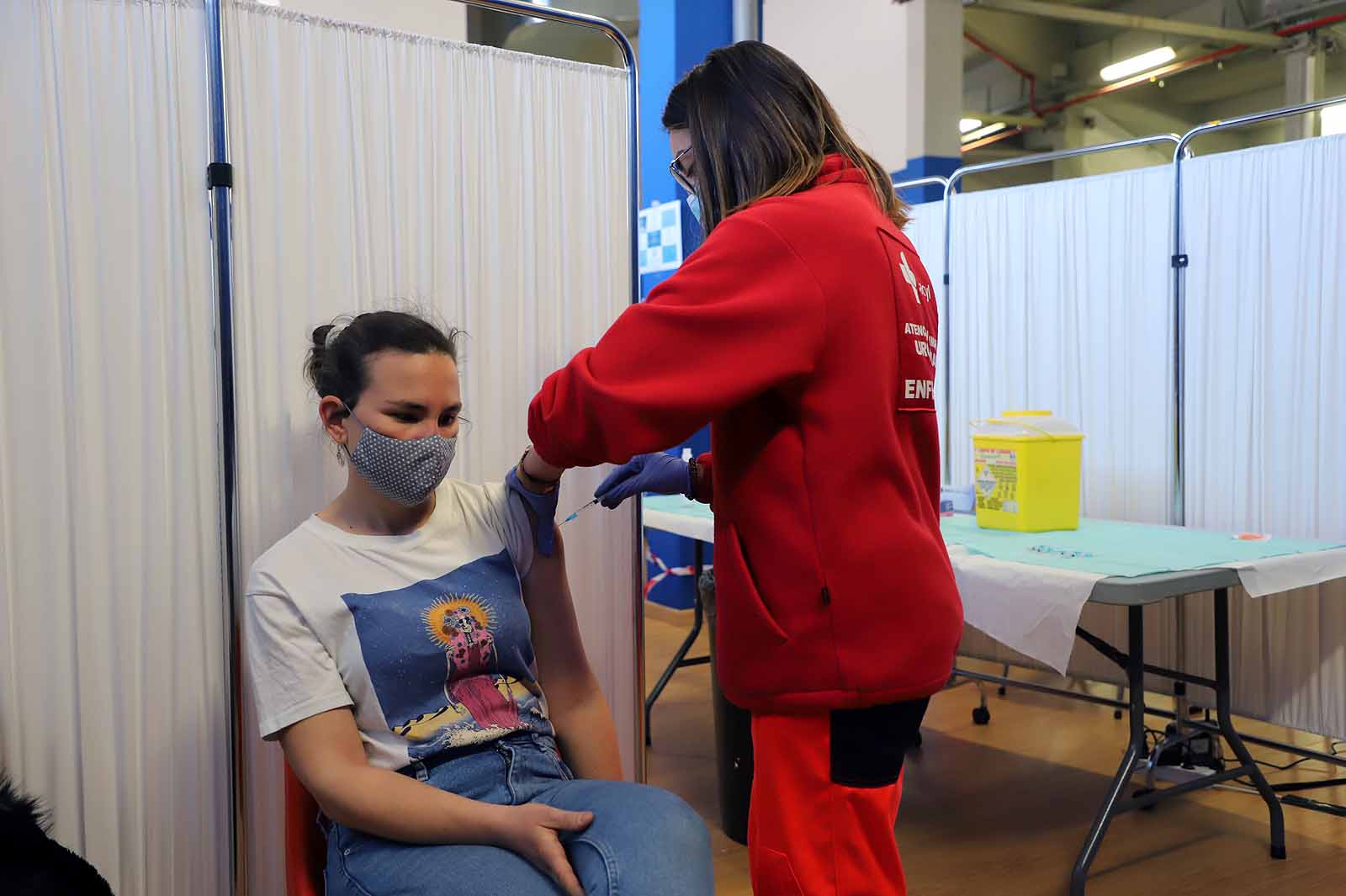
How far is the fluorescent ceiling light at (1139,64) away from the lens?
320 inches

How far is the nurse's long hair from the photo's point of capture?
4.28 feet

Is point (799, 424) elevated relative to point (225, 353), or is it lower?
lower

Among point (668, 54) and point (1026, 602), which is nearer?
point (1026, 602)

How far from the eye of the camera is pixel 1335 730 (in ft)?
9.05

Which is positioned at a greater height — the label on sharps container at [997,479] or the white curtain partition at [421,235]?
the white curtain partition at [421,235]

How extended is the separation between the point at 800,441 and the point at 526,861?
23.5 inches

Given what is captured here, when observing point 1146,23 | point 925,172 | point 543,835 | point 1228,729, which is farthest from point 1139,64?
point 543,835

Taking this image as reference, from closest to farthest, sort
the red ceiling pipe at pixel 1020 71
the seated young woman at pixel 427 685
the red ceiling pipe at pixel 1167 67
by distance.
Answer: the seated young woman at pixel 427 685
the red ceiling pipe at pixel 1167 67
the red ceiling pipe at pixel 1020 71

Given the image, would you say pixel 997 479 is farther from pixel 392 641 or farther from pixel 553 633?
pixel 392 641

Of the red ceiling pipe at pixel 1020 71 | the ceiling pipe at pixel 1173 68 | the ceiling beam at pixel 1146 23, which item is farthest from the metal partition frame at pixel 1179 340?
the red ceiling pipe at pixel 1020 71

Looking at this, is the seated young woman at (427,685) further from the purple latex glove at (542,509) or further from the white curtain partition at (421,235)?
the white curtain partition at (421,235)

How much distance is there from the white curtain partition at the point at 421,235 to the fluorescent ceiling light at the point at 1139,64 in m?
7.47

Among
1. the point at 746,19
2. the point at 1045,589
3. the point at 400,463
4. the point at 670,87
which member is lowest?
the point at 1045,589

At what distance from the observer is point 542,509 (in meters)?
1.63
